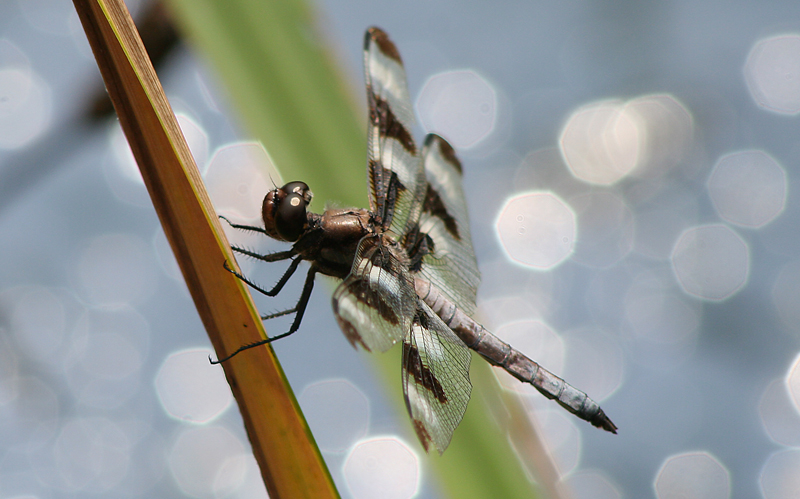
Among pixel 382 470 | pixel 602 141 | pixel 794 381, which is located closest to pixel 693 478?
pixel 794 381

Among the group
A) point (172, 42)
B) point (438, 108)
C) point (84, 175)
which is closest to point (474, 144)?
point (438, 108)

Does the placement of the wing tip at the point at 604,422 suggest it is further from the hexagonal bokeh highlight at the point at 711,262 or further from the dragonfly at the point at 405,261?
the hexagonal bokeh highlight at the point at 711,262

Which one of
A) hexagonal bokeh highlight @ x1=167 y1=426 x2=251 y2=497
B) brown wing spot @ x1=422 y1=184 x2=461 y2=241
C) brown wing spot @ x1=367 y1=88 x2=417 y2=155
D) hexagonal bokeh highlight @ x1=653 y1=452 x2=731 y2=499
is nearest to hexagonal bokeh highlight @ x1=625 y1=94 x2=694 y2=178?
hexagonal bokeh highlight @ x1=653 y1=452 x2=731 y2=499

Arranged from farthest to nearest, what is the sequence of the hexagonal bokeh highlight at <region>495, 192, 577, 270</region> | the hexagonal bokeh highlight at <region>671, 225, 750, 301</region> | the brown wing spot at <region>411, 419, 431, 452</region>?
the hexagonal bokeh highlight at <region>495, 192, 577, 270</region>, the hexagonal bokeh highlight at <region>671, 225, 750, 301</region>, the brown wing spot at <region>411, 419, 431, 452</region>

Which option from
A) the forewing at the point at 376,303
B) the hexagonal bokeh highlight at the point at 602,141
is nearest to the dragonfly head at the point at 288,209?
the forewing at the point at 376,303

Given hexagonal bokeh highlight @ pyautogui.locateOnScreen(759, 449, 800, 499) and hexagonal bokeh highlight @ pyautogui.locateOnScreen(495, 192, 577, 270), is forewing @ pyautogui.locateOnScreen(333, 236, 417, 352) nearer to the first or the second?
hexagonal bokeh highlight @ pyautogui.locateOnScreen(495, 192, 577, 270)
